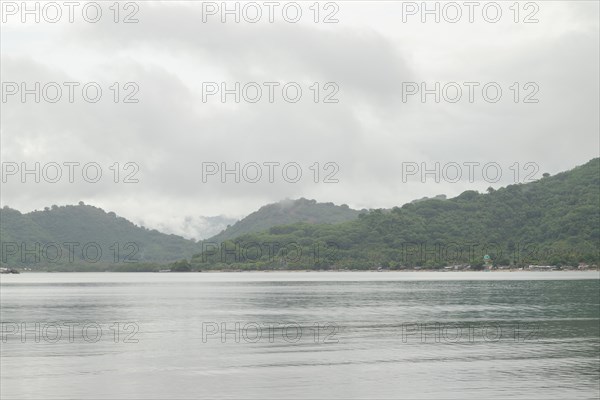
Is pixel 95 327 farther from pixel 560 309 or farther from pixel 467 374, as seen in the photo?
pixel 560 309

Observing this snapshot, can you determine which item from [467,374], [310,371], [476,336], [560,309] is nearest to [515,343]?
[476,336]

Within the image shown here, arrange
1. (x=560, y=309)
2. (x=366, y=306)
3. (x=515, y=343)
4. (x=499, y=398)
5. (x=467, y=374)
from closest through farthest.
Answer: (x=499, y=398) < (x=467, y=374) < (x=515, y=343) < (x=560, y=309) < (x=366, y=306)

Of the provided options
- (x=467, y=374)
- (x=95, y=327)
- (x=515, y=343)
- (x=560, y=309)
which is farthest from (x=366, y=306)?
(x=467, y=374)

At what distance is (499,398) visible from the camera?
38.0 metres

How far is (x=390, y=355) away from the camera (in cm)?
5381

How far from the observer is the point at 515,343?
6084 cm

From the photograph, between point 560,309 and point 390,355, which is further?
point 560,309

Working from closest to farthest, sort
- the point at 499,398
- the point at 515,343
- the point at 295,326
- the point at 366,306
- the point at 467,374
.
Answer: the point at 499,398 → the point at 467,374 → the point at 515,343 → the point at 295,326 → the point at 366,306

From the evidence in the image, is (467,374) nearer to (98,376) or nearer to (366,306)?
(98,376)

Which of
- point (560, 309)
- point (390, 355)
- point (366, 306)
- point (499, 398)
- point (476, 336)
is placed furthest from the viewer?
point (366, 306)

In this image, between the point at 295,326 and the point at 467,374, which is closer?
the point at 467,374

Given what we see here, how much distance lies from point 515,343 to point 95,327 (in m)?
43.1

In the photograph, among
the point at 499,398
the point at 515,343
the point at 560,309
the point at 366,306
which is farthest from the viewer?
the point at 366,306

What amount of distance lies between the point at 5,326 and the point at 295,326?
1198 inches
